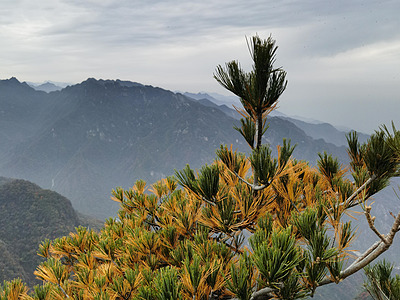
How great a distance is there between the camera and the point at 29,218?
90.4 metres

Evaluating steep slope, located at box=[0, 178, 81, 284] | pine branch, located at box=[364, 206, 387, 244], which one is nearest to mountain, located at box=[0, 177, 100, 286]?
steep slope, located at box=[0, 178, 81, 284]

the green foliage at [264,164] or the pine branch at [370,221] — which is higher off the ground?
the green foliage at [264,164]

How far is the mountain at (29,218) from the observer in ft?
257

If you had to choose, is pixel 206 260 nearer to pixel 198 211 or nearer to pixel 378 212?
pixel 198 211

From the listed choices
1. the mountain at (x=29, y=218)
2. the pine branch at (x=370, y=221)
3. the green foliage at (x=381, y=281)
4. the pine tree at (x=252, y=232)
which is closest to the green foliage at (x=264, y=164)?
the pine tree at (x=252, y=232)

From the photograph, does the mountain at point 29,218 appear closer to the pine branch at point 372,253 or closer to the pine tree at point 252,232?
the pine tree at point 252,232

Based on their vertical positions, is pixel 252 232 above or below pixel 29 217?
above

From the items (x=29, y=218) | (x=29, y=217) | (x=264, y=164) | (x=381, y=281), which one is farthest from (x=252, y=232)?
(x=29, y=217)

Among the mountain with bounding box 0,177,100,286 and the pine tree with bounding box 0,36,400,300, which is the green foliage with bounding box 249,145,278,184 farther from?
the mountain with bounding box 0,177,100,286

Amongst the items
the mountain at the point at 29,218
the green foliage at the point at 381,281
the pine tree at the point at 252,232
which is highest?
the pine tree at the point at 252,232

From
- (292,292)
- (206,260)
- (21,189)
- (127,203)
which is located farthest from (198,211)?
(21,189)

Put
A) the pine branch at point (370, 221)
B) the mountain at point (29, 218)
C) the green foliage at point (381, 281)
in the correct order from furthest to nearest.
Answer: the mountain at point (29, 218)
the green foliage at point (381, 281)
the pine branch at point (370, 221)

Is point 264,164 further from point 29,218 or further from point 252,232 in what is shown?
point 29,218

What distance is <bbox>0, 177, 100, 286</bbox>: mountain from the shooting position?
78.4 meters
